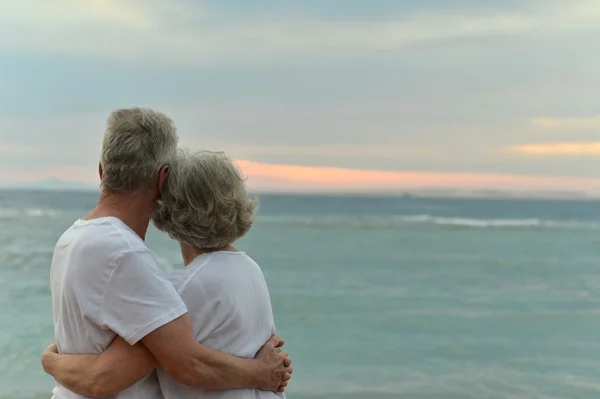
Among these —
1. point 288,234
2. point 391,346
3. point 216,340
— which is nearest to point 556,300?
point 391,346

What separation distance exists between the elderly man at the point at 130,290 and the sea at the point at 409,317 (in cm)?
213

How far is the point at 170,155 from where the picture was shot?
6.61 feet

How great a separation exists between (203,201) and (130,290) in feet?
1.14

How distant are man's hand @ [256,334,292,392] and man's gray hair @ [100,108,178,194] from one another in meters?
0.63

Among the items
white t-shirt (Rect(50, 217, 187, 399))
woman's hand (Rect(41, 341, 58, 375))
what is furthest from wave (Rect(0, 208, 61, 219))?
white t-shirt (Rect(50, 217, 187, 399))

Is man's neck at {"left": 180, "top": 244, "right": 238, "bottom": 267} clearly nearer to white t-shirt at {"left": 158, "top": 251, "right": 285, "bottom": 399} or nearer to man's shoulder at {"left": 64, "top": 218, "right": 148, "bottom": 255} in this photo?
white t-shirt at {"left": 158, "top": 251, "right": 285, "bottom": 399}

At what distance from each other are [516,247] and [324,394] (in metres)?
14.6

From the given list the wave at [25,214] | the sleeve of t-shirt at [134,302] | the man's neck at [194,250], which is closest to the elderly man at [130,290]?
the sleeve of t-shirt at [134,302]

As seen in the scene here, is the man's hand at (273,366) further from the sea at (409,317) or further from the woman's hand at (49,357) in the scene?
the sea at (409,317)

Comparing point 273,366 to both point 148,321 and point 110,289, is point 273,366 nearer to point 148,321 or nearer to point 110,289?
point 148,321

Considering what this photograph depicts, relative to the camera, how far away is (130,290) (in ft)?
5.96

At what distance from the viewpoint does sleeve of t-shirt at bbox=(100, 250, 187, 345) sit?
180 cm

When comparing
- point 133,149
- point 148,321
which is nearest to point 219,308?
point 148,321

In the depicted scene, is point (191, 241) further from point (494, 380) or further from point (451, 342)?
point (451, 342)
